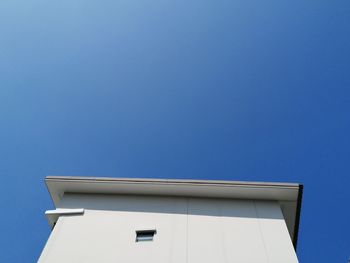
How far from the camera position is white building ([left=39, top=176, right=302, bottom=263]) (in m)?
9.19

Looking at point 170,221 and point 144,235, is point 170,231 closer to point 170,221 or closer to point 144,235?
point 170,221

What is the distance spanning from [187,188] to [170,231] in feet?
5.45

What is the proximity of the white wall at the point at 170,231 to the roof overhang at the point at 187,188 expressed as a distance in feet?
0.70

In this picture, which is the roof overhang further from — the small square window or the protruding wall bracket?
the small square window

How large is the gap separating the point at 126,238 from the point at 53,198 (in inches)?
146

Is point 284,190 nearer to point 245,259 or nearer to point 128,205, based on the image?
point 245,259

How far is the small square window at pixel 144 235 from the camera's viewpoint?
977 centimetres

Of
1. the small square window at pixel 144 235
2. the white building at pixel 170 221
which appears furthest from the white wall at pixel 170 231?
the small square window at pixel 144 235

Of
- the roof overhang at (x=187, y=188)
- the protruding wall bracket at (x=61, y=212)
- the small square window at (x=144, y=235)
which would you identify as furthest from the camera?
the roof overhang at (x=187, y=188)

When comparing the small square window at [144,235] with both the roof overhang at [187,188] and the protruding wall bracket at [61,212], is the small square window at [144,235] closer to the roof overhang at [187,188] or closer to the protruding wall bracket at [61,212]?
the roof overhang at [187,188]

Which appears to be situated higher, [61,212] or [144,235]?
[61,212]

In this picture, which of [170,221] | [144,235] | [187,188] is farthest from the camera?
[187,188]

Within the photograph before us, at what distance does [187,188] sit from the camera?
11094 millimetres

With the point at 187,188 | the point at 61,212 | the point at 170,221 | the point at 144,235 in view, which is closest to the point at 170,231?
the point at 170,221
